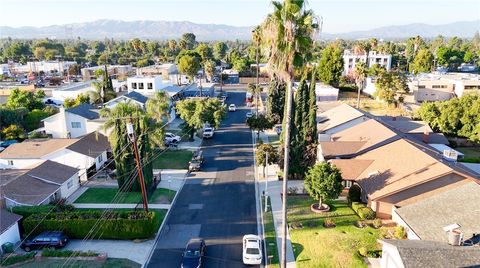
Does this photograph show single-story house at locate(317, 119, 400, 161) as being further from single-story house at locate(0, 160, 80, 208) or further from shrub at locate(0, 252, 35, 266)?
shrub at locate(0, 252, 35, 266)

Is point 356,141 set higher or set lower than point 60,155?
higher

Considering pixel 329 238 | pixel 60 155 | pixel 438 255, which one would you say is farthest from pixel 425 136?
pixel 60 155

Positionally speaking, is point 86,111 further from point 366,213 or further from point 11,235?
point 366,213

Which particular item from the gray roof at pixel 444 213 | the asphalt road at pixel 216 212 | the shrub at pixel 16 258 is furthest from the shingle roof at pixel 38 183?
the gray roof at pixel 444 213

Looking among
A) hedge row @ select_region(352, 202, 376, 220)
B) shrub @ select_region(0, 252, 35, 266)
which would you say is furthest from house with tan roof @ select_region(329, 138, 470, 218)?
shrub @ select_region(0, 252, 35, 266)

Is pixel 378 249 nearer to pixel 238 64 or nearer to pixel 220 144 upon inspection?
pixel 220 144

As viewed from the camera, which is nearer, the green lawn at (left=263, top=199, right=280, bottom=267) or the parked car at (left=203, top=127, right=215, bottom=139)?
the green lawn at (left=263, top=199, right=280, bottom=267)

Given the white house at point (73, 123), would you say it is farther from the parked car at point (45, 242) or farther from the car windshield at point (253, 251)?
the car windshield at point (253, 251)
